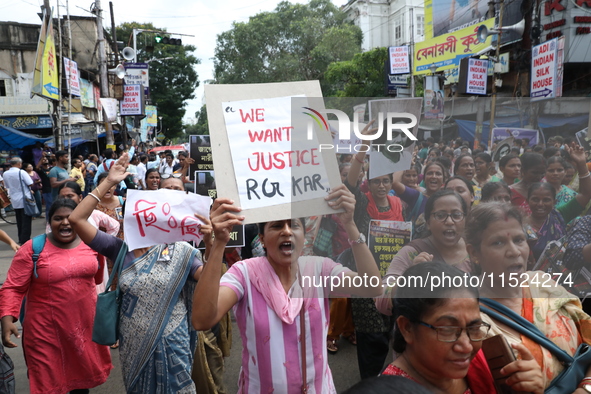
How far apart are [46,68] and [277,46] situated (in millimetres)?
26198

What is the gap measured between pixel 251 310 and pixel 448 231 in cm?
85

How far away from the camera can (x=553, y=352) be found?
1722mm

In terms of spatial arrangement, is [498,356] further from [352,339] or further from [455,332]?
[352,339]

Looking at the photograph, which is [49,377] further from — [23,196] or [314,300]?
[23,196]

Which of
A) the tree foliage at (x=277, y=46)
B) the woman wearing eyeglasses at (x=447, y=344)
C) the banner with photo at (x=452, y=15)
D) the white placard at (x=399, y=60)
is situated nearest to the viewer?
the woman wearing eyeglasses at (x=447, y=344)

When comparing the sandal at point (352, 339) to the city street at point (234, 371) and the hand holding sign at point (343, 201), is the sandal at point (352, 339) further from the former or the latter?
the hand holding sign at point (343, 201)

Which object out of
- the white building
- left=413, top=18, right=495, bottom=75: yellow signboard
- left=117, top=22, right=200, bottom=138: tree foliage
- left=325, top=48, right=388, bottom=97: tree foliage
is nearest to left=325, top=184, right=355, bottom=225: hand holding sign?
left=413, top=18, right=495, bottom=75: yellow signboard

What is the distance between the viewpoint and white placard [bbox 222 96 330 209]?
69.2 inches

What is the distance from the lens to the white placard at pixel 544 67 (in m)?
9.44

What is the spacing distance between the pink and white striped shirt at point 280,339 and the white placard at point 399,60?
19335 mm

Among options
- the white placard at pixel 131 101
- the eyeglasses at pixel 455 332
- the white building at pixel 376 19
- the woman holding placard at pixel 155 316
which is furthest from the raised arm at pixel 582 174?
the white building at pixel 376 19

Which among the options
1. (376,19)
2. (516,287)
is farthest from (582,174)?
(376,19)

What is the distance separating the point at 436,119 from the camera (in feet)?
5.90

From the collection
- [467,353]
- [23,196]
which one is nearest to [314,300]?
[467,353]
